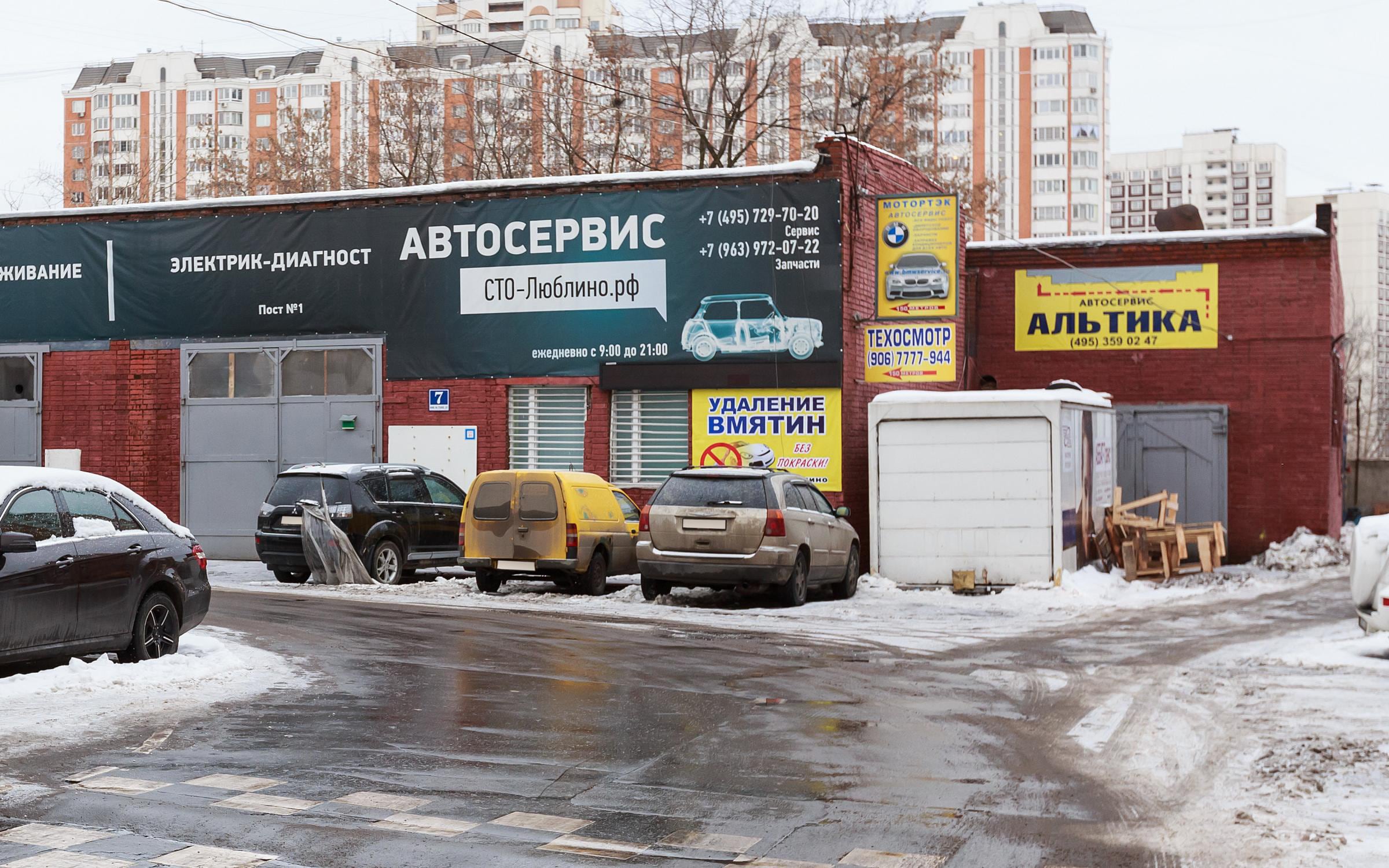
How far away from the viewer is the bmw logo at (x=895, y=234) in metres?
24.6

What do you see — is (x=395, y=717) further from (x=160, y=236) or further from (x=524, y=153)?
(x=524, y=153)

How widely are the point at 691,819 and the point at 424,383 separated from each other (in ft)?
67.0

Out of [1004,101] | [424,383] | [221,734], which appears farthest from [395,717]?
[1004,101]

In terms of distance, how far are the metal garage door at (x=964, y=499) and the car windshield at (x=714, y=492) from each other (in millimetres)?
3534

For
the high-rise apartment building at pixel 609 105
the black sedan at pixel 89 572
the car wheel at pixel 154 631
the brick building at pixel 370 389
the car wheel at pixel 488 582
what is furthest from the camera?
the high-rise apartment building at pixel 609 105

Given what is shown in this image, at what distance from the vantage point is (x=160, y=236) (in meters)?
28.9

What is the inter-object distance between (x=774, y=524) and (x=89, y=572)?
8.84m

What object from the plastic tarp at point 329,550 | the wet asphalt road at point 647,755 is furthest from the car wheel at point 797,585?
the plastic tarp at point 329,550

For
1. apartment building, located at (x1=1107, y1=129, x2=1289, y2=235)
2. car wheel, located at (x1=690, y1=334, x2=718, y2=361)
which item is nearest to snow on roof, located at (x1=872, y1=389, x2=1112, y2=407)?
car wheel, located at (x1=690, y1=334, x2=718, y2=361)

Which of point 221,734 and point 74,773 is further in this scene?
point 221,734

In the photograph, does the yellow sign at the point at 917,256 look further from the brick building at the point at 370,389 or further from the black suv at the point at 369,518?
the black suv at the point at 369,518

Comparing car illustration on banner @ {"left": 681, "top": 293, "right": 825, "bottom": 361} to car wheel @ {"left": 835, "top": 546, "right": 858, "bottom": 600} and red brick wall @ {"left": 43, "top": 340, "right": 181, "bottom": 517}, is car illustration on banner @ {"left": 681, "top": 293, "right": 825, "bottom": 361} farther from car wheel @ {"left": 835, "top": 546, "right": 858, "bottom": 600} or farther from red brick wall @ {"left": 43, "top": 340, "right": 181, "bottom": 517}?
red brick wall @ {"left": 43, "top": 340, "right": 181, "bottom": 517}

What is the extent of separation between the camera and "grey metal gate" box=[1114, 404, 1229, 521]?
1138 inches

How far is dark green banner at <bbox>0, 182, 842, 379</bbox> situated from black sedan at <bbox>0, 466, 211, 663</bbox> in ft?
43.2
